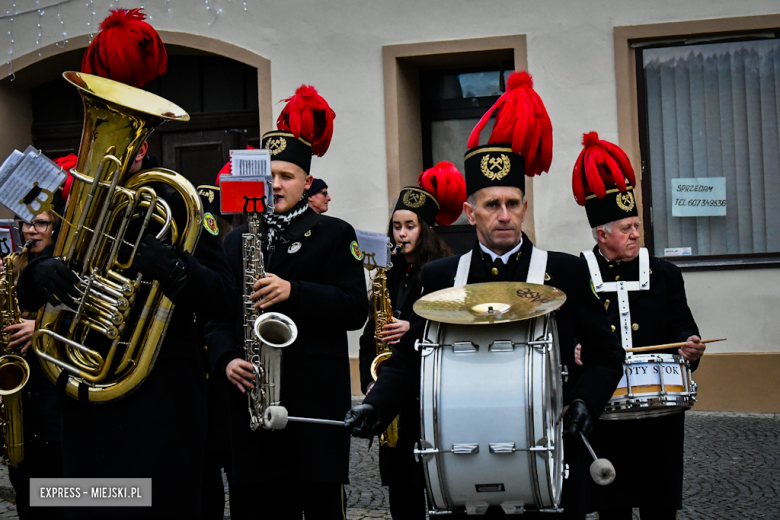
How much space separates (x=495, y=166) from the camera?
3809mm

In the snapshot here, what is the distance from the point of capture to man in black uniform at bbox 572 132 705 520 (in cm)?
503

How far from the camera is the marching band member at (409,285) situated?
515 centimetres

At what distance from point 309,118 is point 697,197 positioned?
5.88 metres

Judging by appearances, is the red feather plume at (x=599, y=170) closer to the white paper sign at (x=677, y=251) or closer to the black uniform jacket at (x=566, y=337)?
the black uniform jacket at (x=566, y=337)

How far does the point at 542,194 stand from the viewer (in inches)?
383

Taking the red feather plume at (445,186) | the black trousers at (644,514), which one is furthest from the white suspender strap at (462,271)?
the red feather plume at (445,186)

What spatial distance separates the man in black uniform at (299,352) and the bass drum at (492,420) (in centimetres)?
111

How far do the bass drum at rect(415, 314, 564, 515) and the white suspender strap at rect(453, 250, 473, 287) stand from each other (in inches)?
14.2

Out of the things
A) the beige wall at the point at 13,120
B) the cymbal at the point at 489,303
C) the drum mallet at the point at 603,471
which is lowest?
the drum mallet at the point at 603,471

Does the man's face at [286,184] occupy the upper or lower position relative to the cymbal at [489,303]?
upper

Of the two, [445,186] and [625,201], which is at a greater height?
[445,186]

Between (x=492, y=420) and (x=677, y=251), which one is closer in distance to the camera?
(x=492, y=420)

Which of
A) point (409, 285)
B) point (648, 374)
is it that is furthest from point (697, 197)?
point (648, 374)

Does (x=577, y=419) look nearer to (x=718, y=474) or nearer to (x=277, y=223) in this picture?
(x=277, y=223)
